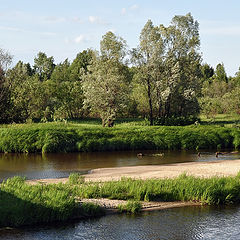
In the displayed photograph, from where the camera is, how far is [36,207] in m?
13.9

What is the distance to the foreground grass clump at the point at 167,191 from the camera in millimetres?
16344

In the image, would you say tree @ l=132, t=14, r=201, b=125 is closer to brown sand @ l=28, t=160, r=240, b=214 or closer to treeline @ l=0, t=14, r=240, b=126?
treeline @ l=0, t=14, r=240, b=126

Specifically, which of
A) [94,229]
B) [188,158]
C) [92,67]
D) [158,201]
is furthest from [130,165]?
[92,67]

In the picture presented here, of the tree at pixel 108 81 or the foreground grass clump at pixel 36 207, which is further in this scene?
the tree at pixel 108 81

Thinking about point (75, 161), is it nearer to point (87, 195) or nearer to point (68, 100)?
point (87, 195)

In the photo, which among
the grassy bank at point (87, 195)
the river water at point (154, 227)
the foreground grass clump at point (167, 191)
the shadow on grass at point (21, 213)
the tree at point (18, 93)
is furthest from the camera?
the tree at point (18, 93)

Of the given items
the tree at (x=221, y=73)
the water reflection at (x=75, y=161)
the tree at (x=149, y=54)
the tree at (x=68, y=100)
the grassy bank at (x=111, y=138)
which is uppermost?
the tree at (x=221, y=73)

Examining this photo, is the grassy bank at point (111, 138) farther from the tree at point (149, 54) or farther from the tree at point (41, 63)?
the tree at point (41, 63)

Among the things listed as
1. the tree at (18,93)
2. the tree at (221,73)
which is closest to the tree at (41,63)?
the tree at (221,73)

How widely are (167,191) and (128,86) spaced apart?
94.8ft

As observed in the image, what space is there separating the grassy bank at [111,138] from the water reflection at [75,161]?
108cm

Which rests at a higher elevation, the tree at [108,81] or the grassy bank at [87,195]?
the tree at [108,81]

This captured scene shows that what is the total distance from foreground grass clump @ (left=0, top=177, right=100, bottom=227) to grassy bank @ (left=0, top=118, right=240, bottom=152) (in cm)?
1704

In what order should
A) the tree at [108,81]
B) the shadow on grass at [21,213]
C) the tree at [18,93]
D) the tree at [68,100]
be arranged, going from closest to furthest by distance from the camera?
the shadow on grass at [21,213]
the tree at [108,81]
the tree at [18,93]
the tree at [68,100]
